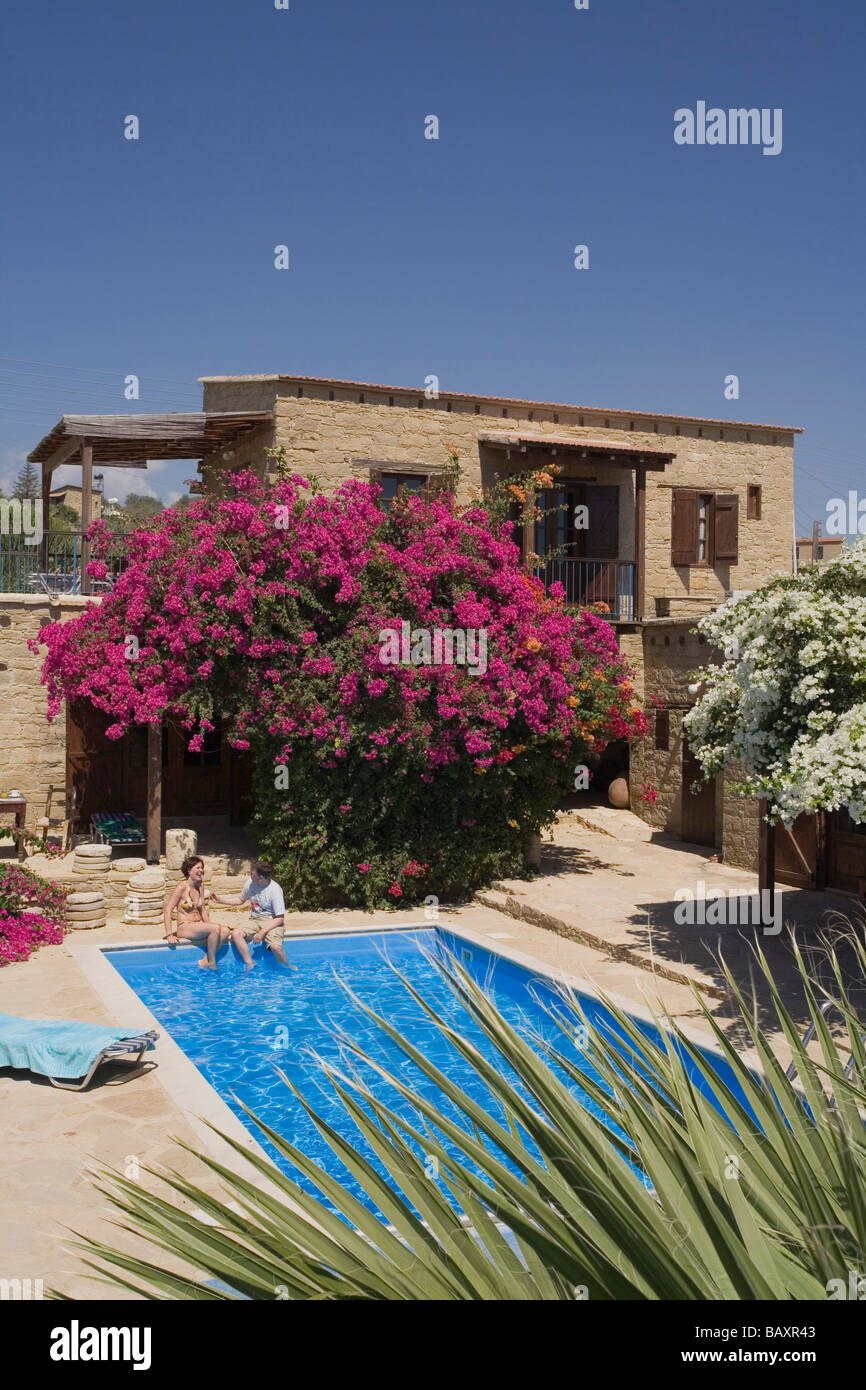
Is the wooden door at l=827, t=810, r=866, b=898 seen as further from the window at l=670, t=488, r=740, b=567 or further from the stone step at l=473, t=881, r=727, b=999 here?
the window at l=670, t=488, r=740, b=567

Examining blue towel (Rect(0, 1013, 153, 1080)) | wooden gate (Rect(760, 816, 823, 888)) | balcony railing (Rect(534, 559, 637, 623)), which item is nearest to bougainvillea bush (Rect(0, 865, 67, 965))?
blue towel (Rect(0, 1013, 153, 1080))

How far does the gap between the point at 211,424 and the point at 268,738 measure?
21.1 feet

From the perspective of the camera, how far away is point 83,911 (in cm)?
1310

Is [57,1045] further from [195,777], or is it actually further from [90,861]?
[195,777]

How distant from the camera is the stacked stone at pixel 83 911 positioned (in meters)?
13.1

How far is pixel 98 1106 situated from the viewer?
25.6 feet

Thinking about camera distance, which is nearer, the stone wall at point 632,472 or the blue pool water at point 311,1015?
the blue pool water at point 311,1015

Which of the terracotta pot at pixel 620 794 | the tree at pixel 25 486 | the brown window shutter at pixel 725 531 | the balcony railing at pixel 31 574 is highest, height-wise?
the tree at pixel 25 486

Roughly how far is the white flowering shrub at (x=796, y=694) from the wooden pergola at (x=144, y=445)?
24.6 ft

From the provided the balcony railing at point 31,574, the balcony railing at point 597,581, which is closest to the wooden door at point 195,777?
the balcony railing at point 31,574

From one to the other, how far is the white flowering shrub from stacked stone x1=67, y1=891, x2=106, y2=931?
7226 millimetres

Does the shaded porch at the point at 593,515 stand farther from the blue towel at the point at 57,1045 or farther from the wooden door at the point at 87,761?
the blue towel at the point at 57,1045

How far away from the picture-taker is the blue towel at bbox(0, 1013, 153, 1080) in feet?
26.5
